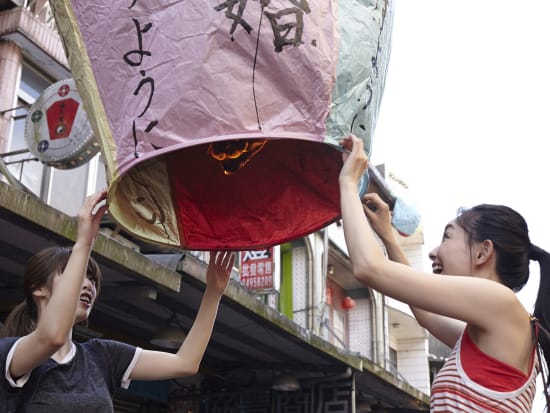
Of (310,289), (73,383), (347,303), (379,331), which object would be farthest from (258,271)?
(73,383)

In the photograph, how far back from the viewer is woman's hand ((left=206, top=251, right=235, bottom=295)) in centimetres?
283

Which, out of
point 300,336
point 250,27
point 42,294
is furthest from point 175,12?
point 300,336

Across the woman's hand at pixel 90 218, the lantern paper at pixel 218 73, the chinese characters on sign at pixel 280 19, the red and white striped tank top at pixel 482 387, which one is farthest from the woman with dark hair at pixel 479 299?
the woman's hand at pixel 90 218

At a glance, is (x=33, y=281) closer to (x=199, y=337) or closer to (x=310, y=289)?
(x=199, y=337)

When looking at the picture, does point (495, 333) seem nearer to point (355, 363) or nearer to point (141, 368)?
point (141, 368)

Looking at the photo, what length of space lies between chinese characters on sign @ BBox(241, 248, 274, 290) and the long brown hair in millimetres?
9681

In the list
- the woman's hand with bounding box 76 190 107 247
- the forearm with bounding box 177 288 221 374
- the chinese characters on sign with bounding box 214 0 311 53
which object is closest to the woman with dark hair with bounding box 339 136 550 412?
the chinese characters on sign with bounding box 214 0 311 53

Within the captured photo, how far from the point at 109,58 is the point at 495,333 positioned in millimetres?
1410

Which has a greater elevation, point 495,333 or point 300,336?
point 300,336

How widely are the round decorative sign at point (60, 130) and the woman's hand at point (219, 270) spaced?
18.4ft

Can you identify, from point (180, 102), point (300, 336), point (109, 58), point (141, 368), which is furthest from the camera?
point (300, 336)

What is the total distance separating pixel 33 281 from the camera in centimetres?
234

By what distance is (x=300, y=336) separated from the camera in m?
8.56

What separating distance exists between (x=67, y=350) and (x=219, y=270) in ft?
2.31
